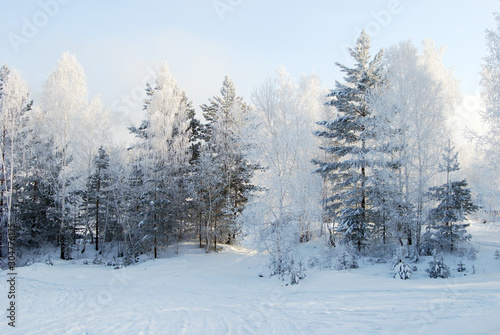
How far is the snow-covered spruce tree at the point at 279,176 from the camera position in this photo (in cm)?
1334

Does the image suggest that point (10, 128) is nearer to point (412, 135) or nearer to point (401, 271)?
point (401, 271)

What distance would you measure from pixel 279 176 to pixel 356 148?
5128mm

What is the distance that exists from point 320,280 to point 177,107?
1837 cm

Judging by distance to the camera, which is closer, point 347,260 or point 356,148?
point 347,260

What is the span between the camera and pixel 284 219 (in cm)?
1336

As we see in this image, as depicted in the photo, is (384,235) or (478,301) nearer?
(478,301)

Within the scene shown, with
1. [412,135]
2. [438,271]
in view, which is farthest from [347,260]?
[412,135]

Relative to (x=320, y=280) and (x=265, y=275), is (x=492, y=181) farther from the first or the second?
(x=265, y=275)

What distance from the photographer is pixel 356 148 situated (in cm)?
1581

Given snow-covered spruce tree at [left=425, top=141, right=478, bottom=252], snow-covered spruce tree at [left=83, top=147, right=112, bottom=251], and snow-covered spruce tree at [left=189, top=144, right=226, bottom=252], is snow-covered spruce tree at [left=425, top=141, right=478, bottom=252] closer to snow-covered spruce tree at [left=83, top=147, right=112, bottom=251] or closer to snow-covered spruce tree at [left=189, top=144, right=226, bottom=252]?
snow-covered spruce tree at [left=189, top=144, right=226, bottom=252]

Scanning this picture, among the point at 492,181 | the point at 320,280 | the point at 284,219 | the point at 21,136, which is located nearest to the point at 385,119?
the point at 492,181

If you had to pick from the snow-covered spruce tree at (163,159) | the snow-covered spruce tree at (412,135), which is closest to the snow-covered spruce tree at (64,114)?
the snow-covered spruce tree at (163,159)

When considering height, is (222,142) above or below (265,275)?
above

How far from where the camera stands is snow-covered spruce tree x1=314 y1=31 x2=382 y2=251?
14.8m
